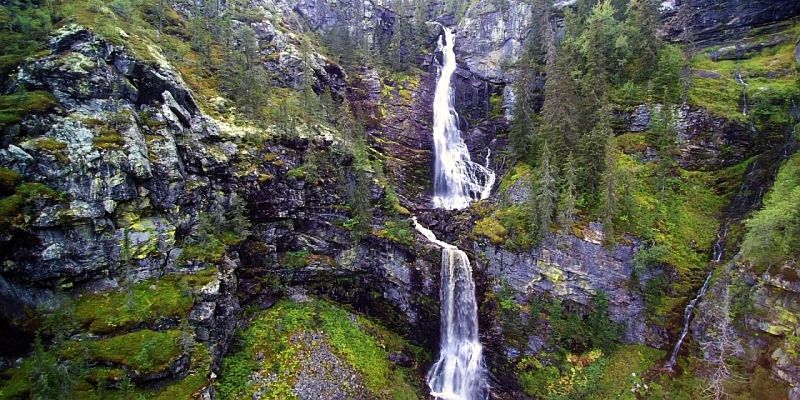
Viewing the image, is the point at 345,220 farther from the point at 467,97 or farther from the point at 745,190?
the point at 745,190

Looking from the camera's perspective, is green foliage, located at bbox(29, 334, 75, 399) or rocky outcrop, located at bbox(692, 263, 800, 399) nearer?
green foliage, located at bbox(29, 334, 75, 399)

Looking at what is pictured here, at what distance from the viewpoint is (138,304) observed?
752 inches

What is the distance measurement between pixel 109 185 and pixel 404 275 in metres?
18.5

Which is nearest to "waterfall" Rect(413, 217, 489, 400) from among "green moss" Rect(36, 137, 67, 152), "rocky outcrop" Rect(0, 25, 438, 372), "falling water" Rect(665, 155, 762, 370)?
"rocky outcrop" Rect(0, 25, 438, 372)

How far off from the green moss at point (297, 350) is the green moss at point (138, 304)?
15.8 feet

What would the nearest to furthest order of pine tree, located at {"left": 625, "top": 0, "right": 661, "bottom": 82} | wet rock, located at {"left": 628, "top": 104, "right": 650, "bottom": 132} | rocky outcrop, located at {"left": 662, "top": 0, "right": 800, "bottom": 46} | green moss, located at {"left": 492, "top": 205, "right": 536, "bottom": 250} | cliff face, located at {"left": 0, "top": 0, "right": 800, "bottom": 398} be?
cliff face, located at {"left": 0, "top": 0, "right": 800, "bottom": 398}, green moss, located at {"left": 492, "top": 205, "right": 536, "bottom": 250}, wet rock, located at {"left": 628, "top": 104, "right": 650, "bottom": 132}, pine tree, located at {"left": 625, "top": 0, "right": 661, "bottom": 82}, rocky outcrop, located at {"left": 662, "top": 0, "right": 800, "bottom": 46}

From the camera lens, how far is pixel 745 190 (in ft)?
78.2

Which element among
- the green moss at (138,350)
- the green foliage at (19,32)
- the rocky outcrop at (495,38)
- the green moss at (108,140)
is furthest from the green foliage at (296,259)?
the rocky outcrop at (495,38)

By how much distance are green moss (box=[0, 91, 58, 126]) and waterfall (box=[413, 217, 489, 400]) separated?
23524 mm

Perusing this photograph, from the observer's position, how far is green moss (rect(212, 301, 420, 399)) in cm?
2155

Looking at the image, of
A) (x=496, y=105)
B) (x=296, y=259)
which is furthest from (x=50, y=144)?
(x=496, y=105)

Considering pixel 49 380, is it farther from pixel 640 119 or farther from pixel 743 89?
pixel 743 89

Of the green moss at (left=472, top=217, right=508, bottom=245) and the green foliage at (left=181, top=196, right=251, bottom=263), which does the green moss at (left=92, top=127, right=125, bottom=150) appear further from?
the green moss at (left=472, top=217, right=508, bottom=245)

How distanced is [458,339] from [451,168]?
15.9 meters
